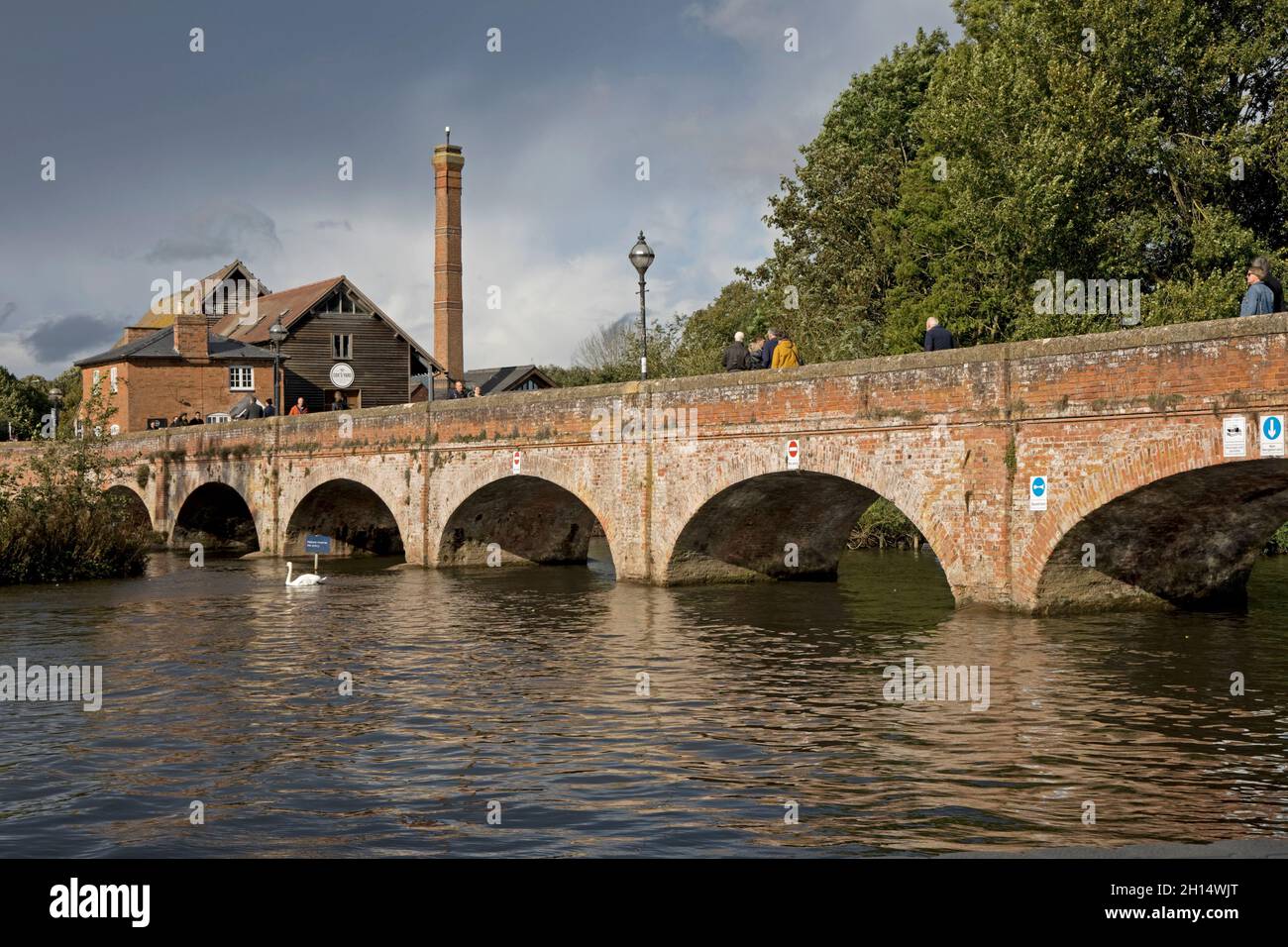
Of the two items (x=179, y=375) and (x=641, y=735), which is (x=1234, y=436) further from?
(x=179, y=375)

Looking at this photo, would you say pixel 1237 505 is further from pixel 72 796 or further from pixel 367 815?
pixel 72 796

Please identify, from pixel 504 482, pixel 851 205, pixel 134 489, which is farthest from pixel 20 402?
pixel 504 482

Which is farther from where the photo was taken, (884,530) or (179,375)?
(179,375)

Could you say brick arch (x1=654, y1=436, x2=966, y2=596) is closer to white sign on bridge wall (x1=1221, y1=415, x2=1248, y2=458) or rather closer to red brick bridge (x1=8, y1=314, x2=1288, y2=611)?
red brick bridge (x1=8, y1=314, x2=1288, y2=611)

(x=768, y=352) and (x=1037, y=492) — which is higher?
(x=768, y=352)

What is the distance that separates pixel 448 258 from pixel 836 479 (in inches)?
1409

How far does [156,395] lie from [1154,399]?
155ft

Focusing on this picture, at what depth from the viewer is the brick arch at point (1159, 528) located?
1482 centimetres

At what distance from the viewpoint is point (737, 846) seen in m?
7.70

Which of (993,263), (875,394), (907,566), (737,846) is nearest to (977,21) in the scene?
(993,263)

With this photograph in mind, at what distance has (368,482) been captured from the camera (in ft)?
98.0

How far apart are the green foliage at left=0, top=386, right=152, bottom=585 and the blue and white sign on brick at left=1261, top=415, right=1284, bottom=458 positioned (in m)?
22.2

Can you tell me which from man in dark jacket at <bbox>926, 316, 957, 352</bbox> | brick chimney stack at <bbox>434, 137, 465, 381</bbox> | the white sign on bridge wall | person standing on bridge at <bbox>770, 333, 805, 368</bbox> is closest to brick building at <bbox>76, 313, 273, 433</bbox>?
brick chimney stack at <bbox>434, 137, 465, 381</bbox>

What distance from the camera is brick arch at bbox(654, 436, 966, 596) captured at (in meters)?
17.4
